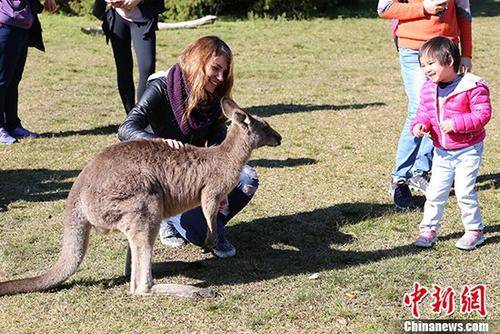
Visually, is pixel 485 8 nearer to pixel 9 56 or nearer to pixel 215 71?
pixel 9 56

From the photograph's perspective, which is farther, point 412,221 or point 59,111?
point 59,111

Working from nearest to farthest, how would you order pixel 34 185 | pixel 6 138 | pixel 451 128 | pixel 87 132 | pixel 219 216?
pixel 451 128 → pixel 219 216 → pixel 34 185 → pixel 6 138 → pixel 87 132

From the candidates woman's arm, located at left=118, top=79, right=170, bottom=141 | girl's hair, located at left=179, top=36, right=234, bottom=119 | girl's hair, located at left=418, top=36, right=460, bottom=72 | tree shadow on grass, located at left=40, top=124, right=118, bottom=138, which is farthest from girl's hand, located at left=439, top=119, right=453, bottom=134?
tree shadow on grass, located at left=40, top=124, right=118, bottom=138

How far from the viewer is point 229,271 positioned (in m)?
3.99

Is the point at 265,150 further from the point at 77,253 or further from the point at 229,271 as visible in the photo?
the point at 77,253

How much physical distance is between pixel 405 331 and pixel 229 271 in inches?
42.8

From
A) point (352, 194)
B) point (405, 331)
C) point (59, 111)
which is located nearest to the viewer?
point (405, 331)

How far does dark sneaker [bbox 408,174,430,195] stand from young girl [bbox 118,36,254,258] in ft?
4.59

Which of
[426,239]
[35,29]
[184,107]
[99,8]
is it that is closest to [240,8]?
[99,8]

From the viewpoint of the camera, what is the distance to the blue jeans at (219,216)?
4.11 m

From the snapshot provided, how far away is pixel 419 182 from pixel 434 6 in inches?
47.8

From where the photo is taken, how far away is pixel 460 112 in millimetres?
4051

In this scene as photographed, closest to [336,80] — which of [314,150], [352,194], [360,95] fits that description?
[360,95]

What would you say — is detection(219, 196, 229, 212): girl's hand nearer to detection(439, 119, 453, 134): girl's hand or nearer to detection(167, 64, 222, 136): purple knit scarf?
detection(167, 64, 222, 136): purple knit scarf
